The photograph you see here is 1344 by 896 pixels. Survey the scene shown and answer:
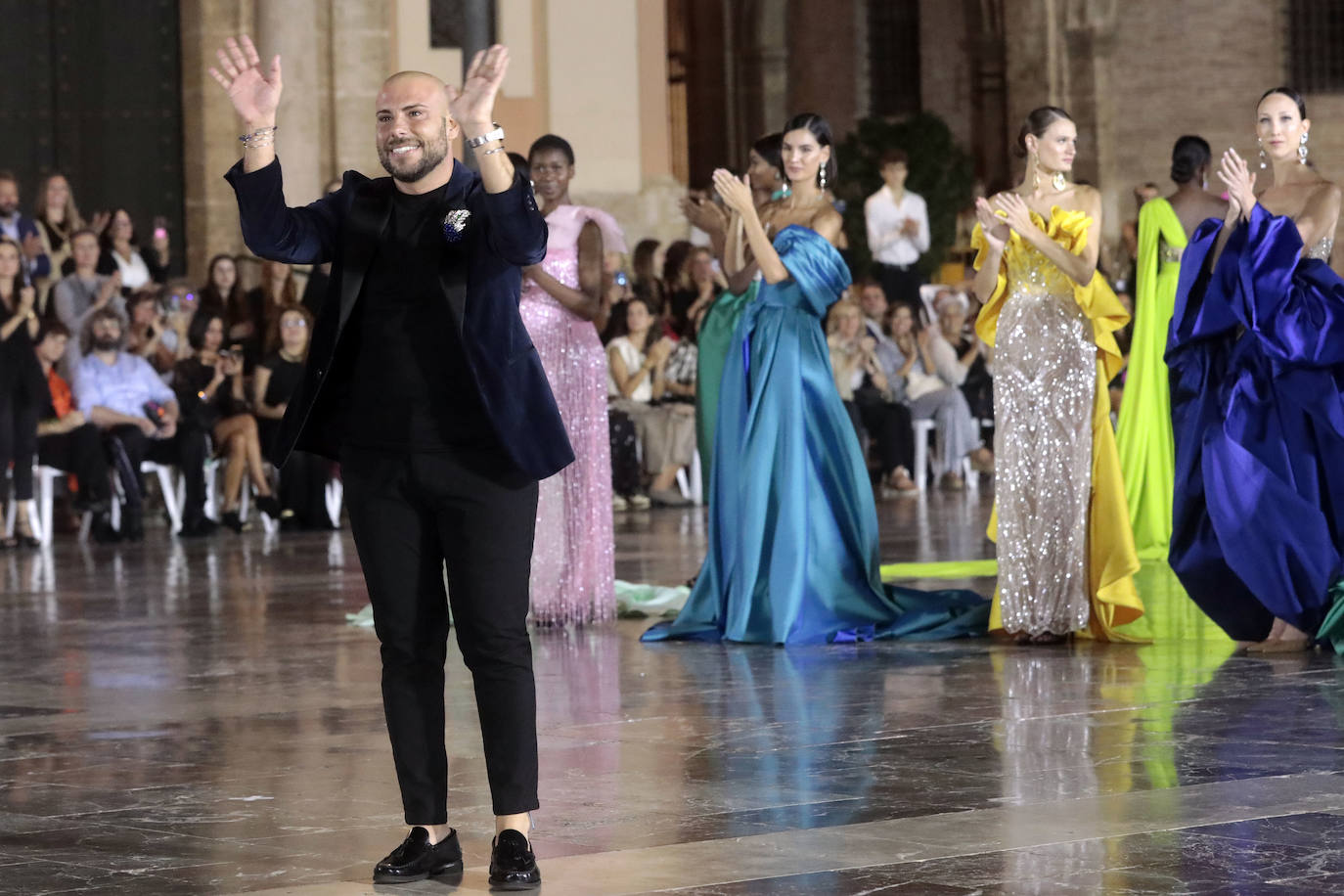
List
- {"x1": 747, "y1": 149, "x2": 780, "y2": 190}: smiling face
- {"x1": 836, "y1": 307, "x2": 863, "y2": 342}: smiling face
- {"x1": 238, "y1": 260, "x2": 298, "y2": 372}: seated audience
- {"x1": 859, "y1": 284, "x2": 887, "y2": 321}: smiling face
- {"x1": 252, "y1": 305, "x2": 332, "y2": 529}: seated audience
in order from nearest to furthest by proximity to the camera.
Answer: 1. {"x1": 747, "y1": 149, "x2": 780, "y2": 190}: smiling face
2. {"x1": 252, "y1": 305, "x2": 332, "y2": 529}: seated audience
3. {"x1": 238, "y1": 260, "x2": 298, "y2": 372}: seated audience
4. {"x1": 836, "y1": 307, "x2": 863, "y2": 342}: smiling face
5. {"x1": 859, "y1": 284, "x2": 887, "y2": 321}: smiling face

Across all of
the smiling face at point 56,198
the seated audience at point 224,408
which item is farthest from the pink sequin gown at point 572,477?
the smiling face at point 56,198

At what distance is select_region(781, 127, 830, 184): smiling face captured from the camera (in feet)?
25.1

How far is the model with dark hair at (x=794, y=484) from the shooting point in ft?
24.8

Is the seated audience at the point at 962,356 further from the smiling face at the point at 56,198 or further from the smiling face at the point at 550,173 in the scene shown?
the smiling face at the point at 550,173

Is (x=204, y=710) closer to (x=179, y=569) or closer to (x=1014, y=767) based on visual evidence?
(x=1014, y=767)

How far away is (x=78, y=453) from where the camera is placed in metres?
12.4

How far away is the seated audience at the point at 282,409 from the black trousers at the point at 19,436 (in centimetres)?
149

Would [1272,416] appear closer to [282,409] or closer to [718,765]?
[718,765]

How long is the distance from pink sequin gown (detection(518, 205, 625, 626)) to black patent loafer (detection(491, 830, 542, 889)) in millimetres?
3996

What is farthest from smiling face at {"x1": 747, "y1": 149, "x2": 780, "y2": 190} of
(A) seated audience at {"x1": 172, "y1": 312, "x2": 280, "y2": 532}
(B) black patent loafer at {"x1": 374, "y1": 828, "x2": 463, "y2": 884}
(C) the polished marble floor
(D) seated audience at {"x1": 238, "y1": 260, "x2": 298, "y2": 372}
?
(D) seated audience at {"x1": 238, "y1": 260, "x2": 298, "y2": 372}

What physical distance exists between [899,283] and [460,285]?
44.5 feet

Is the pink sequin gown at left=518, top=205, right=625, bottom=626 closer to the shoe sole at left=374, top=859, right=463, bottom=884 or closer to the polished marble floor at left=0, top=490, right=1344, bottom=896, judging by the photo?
the polished marble floor at left=0, top=490, right=1344, bottom=896

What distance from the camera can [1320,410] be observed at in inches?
277

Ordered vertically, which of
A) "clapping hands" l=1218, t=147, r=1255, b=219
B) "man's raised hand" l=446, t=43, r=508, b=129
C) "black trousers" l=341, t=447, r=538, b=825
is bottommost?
"black trousers" l=341, t=447, r=538, b=825
